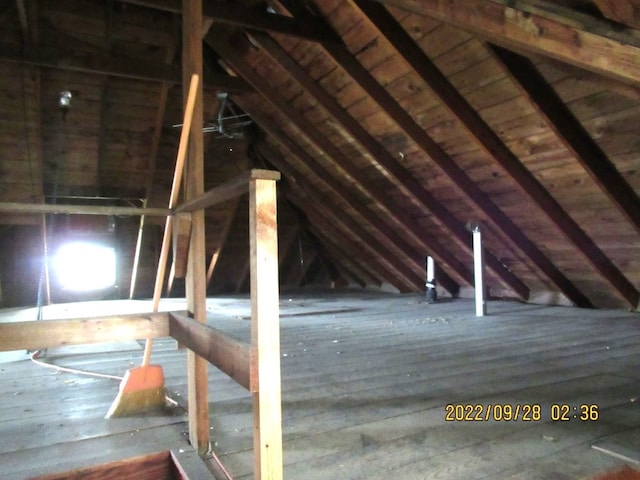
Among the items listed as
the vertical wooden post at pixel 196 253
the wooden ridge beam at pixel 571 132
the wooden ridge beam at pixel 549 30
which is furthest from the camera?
the wooden ridge beam at pixel 571 132

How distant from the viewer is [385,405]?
1931 millimetres

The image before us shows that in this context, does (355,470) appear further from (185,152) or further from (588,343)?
(588,343)

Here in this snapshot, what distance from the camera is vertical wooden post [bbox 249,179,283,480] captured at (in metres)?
1.00

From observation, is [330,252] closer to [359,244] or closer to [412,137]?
[359,244]

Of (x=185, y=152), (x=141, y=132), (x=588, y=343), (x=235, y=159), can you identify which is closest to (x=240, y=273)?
(x=235, y=159)

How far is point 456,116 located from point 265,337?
286 centimetres

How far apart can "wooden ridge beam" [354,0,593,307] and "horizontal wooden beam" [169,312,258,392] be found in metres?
2.58

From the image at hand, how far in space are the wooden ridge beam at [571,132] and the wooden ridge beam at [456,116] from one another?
500mm

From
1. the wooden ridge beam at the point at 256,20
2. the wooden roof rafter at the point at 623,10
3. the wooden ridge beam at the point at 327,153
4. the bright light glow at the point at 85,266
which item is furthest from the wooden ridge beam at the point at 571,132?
the bright light glow at the point at 85,266

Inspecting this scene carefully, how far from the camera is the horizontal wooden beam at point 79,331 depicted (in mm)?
1491

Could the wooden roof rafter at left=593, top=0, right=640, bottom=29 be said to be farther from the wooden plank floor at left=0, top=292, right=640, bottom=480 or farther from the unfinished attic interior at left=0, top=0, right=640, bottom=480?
the wooden plank floor at left=0, top=292, right=640, bottom=480

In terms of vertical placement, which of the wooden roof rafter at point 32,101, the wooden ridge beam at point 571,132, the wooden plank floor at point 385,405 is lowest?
the wooden plank floor at point 385,405

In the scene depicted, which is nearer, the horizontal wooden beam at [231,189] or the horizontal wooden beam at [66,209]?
the horizontal wooden beam at [231,189]

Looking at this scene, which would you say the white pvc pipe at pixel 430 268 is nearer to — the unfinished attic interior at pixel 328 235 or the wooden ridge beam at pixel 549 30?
the unfinished attic interior at pixel 328 235
